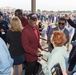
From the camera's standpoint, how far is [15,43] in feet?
14.3

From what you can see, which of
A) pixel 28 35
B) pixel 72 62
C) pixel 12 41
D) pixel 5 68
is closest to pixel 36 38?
pixel 28 35

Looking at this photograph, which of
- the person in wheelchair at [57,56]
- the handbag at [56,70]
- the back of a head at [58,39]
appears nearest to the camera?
→ the handbag at [56,70]

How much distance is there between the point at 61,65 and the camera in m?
2.95

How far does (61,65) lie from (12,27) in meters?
1.64

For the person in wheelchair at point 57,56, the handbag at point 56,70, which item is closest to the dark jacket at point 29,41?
the person in wheelchair at point 57,56

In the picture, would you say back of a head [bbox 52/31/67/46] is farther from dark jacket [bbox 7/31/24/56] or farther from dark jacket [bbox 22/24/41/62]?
dark jacket [bbox 7/31/24/56]

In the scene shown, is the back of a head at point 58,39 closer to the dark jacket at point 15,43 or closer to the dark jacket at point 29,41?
the dark jacket at point 29,41

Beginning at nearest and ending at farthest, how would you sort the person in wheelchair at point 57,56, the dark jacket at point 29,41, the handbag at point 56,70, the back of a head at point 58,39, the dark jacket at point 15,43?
the handbag at point 56,70
the person in wheelchair at point 57,56
the back of a head at point 58,39
the dark jacket at point 29,41
the dark jacket at point 15,43

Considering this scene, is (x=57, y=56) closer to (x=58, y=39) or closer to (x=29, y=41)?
(x=58, y=39)

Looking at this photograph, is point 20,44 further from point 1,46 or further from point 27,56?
point 1,46

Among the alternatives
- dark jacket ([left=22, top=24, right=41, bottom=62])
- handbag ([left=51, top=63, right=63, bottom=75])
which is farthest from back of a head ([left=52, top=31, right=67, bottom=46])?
dark jacket ([left=22, top=24, right=41, bottom=62])

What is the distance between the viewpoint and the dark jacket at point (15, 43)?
433 cm

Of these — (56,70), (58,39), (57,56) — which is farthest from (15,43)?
(56,70)

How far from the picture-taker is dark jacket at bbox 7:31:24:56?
14.2ft
